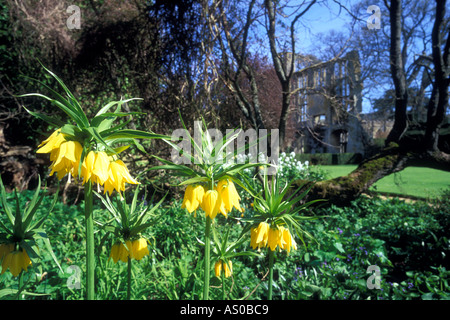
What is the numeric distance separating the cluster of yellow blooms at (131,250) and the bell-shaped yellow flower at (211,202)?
0.32 meters

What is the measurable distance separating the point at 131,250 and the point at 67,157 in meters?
0.50

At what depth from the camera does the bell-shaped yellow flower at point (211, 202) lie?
42.1 inches

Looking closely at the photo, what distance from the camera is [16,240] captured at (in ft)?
3.14

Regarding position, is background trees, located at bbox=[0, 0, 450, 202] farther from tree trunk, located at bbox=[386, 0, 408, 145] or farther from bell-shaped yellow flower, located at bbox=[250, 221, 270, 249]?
bell-shaped yellow flower, located at bbox=[250, 221, 270, 249]

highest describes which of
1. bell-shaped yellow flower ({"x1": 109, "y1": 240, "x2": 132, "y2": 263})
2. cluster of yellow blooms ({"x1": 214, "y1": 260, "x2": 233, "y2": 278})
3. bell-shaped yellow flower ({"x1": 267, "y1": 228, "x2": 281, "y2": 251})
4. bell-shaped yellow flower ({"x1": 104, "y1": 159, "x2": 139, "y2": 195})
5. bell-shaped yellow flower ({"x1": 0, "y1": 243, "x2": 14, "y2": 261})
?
bell-shaped yellow flower ({"x1": 104, "y1": 159, "x2": 139, "y2": 195})

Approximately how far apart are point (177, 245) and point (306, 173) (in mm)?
4677

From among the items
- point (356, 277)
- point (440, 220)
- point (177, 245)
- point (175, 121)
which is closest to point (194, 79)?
point (175, 121)

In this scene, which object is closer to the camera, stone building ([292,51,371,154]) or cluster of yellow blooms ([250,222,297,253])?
cluster of yellow blooms ([250,222,297,253])

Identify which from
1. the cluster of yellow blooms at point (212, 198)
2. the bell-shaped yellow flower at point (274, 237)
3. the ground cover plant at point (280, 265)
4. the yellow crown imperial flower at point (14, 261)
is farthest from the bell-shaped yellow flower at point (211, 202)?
the yellow crown imperial flower at point (14, 261)

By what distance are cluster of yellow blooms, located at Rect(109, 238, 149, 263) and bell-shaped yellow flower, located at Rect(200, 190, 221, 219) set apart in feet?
1.06

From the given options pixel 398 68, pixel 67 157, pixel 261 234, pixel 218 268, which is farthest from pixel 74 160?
pixel 398 68

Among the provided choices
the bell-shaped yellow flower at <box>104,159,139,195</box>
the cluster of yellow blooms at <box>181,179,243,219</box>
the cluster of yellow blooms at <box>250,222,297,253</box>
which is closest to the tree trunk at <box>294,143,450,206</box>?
the cluster of yellow blooms at <box>250,222,297,253</box>

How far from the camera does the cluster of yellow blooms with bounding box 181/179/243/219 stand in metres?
1.08

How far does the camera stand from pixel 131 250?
3.91ft
